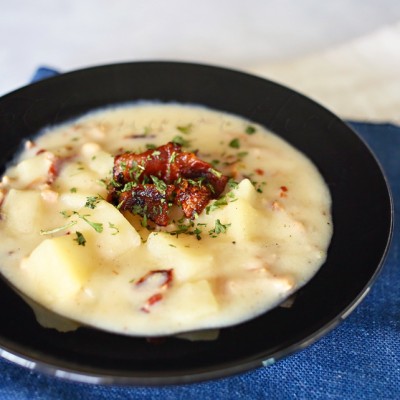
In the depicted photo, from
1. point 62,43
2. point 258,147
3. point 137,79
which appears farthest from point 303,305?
point 62,43

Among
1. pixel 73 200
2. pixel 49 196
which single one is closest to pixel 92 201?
pixel 73 200

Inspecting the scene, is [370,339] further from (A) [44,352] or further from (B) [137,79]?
(B) [137,79]

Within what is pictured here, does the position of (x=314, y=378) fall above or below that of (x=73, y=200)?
below

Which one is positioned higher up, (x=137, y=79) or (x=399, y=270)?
(x=137, y=79)

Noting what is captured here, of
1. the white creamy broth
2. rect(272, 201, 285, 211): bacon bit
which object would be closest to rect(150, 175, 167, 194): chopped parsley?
the white creamy broth

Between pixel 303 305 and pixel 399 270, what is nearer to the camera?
pixel 303 305

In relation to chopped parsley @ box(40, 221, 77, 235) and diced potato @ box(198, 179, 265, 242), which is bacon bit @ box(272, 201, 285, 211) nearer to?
diced potato @ box(198, 179, 265, 242)

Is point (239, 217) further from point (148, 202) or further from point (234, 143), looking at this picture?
point (234, 143)
